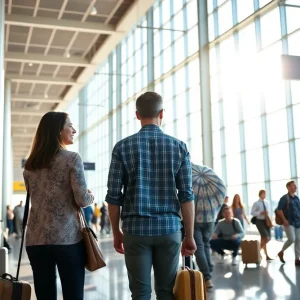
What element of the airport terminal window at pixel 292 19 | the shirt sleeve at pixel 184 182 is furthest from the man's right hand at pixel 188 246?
the airport terminal window at pixel 292 19

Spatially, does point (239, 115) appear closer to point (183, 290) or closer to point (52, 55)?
point (52, 55)

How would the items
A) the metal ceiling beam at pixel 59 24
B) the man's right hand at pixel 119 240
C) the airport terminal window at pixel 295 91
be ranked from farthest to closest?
the metal ceiling beam at pixel 59 24 → the airport terminal window at pixel 295 91 → the man's right hand at pixel 119 240

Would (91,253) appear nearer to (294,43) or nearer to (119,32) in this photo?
(294,43)

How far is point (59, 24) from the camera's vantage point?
20.9 m

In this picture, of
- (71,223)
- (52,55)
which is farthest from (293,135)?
(71,223)

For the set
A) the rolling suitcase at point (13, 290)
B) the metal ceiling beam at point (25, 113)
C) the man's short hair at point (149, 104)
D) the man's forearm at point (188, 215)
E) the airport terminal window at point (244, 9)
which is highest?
the metal ceiling beam at point (25, 113)

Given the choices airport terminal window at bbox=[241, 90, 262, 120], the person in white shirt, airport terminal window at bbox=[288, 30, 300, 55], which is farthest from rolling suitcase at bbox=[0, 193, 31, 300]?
airport terminal window at bbox=[241, 90, 262, 120]

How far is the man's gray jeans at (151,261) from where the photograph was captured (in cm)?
297

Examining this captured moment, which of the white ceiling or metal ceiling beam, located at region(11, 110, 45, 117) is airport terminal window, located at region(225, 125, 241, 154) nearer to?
the white ceiling

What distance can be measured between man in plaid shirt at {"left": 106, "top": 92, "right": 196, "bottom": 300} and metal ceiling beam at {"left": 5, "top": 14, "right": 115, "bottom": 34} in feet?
60.4

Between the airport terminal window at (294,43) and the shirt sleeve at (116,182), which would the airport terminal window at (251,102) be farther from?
the shirt sleeve at (116,182)

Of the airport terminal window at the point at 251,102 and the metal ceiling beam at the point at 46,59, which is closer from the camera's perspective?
the airport terminal window at the point at 251,102

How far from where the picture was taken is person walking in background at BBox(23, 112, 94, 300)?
3.18 metres

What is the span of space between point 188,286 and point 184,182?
66cm
